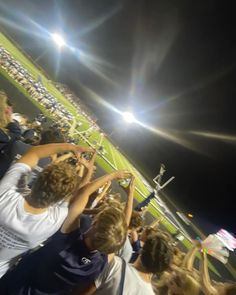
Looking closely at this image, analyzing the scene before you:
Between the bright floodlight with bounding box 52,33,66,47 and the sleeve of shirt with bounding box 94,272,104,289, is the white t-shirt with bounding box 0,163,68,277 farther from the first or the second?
the bright floodlight with bounding box 52,33,66,47

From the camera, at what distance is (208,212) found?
2831cm

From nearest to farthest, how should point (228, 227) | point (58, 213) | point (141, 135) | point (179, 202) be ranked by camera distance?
point (58, 213)
point (228, 227)
point (179, 202)
point (141, 135)

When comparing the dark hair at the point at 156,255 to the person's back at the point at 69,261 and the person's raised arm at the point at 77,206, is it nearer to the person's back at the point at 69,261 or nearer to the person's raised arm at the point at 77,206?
the person's back at the point at 69,261

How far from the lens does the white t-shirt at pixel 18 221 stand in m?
2.49

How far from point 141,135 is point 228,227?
15.1 meters

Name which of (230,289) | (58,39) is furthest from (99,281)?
(58,39)

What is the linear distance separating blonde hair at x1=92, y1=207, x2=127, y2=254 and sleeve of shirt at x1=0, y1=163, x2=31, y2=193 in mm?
798

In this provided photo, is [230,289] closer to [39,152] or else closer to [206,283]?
[206,283]

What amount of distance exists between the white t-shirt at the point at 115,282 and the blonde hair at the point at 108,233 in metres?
0.24

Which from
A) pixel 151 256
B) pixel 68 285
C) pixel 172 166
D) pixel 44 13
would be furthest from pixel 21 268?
pixel 44 13

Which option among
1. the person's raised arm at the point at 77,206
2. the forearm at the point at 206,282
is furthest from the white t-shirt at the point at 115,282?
the forearm at the point at 206,282

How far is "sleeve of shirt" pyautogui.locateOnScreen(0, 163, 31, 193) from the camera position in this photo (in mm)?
2629

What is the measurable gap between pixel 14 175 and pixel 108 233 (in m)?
0.98

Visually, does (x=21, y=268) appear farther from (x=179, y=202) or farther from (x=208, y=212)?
(x=179, y=202)
